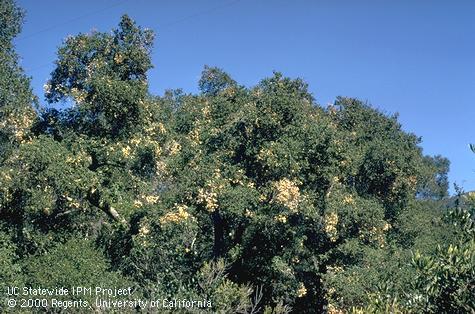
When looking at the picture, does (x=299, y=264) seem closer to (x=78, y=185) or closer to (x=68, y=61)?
(x=78, y=185)

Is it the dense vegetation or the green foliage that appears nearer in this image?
the green foliage

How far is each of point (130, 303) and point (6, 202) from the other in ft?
22.4

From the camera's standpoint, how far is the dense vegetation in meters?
16.1

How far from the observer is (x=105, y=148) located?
17.6 meters

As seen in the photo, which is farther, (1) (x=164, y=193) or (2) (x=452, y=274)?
(1) (x=164, y=193)

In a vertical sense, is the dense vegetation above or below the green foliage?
above

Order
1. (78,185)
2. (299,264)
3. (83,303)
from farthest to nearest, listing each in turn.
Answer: (299,264), (78,185), (83,303)

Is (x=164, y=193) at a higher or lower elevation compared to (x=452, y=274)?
higher

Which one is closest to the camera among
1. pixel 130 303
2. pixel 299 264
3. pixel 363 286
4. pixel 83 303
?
pixel 130 303

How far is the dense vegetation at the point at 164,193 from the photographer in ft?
52.7

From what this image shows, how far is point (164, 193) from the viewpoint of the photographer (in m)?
19.3

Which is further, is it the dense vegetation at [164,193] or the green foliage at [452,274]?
the dense vegetation at [164,193]

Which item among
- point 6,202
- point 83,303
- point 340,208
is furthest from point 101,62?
point 340,208

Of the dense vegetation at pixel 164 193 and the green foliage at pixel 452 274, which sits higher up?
the dense vegetation at pixel 164 193
